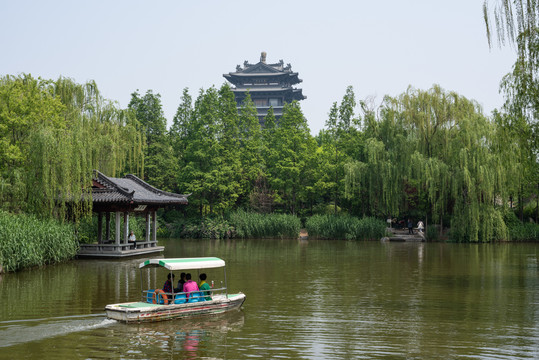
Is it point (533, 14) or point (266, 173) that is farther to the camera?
point (266, 173)

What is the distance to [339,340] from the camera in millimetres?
11078

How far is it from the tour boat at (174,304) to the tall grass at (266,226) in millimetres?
29568

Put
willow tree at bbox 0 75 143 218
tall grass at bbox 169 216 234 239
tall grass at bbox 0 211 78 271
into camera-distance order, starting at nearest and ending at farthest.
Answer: tall grass at bbox 0 211 78 271, willow tree at bbox 0 75 143 218, tall grass at bbox 169 216 234 239

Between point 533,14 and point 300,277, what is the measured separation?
1205 cm

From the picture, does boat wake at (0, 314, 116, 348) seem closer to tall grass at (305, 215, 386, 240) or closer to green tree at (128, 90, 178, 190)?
tall grass at (305, 215, 386, 240)

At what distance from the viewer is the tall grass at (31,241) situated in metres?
20.6

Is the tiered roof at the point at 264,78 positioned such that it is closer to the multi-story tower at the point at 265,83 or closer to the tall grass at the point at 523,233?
the multi-story tower at the point at 265,83

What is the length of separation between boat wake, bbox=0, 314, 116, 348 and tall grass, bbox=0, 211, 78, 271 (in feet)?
29.8

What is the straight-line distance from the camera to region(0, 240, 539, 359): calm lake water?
10.3 m

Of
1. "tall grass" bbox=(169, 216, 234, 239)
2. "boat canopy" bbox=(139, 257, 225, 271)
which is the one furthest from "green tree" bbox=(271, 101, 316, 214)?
"boat canopy" bbox=(139, 257, 225, 271)

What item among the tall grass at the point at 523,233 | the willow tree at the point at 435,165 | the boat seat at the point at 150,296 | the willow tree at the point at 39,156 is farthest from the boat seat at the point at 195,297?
the tall grass at the point at 523,233

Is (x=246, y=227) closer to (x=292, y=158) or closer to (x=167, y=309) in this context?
(x=292, y=158)

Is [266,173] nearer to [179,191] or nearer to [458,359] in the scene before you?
[179,191]


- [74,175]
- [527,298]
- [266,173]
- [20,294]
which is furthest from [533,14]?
[266,173]
